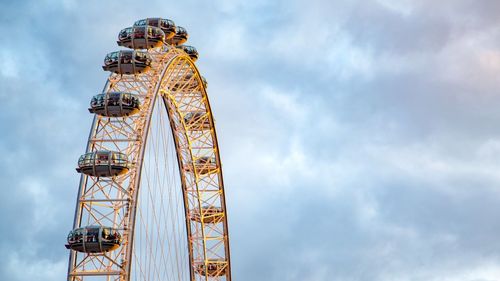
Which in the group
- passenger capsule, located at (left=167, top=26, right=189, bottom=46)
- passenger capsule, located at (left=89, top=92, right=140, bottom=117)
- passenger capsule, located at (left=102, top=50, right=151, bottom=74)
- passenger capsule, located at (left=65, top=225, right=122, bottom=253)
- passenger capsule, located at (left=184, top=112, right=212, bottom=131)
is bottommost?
passenger capsule, located at (left=65, top=225, right=122, bottom=253)

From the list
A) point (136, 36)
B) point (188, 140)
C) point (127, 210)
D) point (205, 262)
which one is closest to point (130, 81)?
point (136, 36)

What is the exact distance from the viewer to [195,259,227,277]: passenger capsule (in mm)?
100500

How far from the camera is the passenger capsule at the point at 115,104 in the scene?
255 ft

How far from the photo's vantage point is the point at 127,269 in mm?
73375

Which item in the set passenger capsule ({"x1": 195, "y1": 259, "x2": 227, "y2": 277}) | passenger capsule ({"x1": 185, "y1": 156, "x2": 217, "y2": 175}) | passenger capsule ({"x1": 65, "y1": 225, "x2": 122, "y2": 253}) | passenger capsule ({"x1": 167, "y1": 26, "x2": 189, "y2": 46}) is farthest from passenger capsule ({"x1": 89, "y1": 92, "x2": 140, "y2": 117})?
passenger capsule ({"x1": 195, "y1": 259, "x2": 227, "y2": 277})

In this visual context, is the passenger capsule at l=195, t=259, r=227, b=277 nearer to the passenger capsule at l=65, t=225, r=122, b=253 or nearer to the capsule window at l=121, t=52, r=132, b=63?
the capsule window at l=121, t=52, r=132, b=63

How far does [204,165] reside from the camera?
326 feet

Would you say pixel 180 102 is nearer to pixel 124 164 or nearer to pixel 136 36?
pixel 136 36

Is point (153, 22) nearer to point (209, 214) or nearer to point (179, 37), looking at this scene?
point (179, 37)

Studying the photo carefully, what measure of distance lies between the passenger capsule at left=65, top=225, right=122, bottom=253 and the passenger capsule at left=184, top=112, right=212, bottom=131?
76.8 feet

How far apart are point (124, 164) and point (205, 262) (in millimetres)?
25388

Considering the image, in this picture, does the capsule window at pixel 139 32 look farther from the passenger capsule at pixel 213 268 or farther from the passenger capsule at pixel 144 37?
the passenger capsule at pixel 213 268

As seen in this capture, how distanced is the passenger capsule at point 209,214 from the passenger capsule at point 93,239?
1035 inches

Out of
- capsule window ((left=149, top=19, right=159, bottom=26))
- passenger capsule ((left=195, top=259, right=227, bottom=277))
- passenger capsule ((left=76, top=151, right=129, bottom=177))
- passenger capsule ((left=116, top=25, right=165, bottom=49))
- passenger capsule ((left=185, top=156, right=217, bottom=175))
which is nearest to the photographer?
passenger capsule ((left=76, top=151, right=129, bottom=177))
